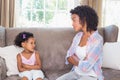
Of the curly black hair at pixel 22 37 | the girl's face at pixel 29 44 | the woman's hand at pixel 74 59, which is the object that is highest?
the curly black hair at pixel 22 37

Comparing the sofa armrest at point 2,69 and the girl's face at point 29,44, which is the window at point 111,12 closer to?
the girl's face at point 29,44

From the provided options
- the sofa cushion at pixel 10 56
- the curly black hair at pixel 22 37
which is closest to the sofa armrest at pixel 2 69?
the sofa cushion at pixel 10 56

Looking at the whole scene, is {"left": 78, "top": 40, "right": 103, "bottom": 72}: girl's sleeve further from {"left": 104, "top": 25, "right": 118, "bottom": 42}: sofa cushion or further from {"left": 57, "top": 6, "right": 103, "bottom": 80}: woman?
{"left": 104, "top": 25, "right": 118, "bottom": 42}: sofa cushion

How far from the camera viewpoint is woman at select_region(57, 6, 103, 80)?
2.19 metres

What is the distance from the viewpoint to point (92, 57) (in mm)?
2172

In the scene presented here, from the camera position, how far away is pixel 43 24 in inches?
159

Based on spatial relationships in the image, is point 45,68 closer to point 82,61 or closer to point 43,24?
point 82,61

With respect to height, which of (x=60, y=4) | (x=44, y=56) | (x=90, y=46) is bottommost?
(x=44, y=56)

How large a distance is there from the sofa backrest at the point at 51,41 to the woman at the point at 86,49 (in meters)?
0.39

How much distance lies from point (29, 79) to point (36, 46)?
1.69 ft

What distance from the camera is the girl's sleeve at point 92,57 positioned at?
2.17 meters

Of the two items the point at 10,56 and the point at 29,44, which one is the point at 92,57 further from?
the point at 10,56

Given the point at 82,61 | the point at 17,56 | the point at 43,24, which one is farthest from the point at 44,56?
the point at 43,24

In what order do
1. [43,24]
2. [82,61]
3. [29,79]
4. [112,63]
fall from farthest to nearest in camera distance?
[43,24], [112,63], [29,79], [82,61]
